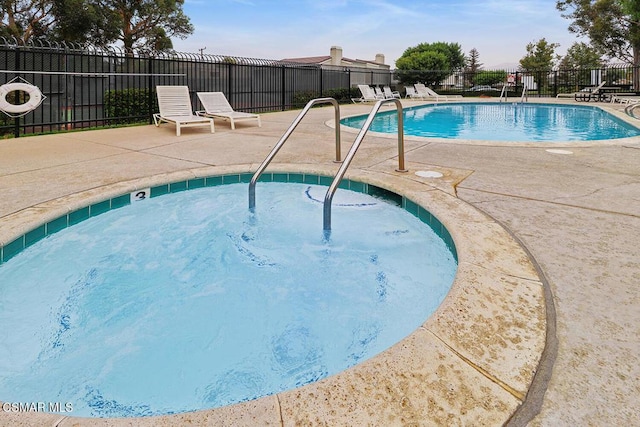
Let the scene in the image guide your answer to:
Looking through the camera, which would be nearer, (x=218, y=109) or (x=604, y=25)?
(x=218, y=109)

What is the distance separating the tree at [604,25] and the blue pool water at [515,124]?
659 inches

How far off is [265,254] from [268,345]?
114 cm

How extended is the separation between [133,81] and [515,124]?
990 centimetres

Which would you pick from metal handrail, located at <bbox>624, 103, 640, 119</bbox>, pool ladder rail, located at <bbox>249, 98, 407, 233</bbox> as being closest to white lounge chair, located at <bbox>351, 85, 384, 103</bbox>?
metal handrail, located at <bbox>624, 103, 640, 119</bbox>

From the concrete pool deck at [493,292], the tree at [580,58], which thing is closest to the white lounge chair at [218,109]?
the concrete pool deck at [493,292]

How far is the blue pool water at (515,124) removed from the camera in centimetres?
853

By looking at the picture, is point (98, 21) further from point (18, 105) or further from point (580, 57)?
point (580, 57)

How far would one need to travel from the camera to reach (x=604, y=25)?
26.4 meters

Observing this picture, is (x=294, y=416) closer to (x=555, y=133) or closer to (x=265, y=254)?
(x=265, y=254)

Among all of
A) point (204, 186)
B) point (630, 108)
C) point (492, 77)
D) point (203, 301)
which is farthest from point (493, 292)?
point (492, 77)

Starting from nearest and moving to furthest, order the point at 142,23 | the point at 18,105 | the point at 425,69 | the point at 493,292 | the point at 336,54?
the point at 493,292 → the point at 18,105 → the point at 142,23 → the point at 425,69 → the point at 336,54

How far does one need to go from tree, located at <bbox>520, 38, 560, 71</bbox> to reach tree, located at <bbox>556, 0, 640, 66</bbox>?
21.1 feet

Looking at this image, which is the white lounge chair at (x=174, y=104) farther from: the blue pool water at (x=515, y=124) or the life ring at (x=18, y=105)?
the blue pool water at (x=515, y=124)

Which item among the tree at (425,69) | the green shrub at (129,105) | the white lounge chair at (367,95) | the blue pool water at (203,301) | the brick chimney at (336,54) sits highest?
the brick chimney at (336,54)
